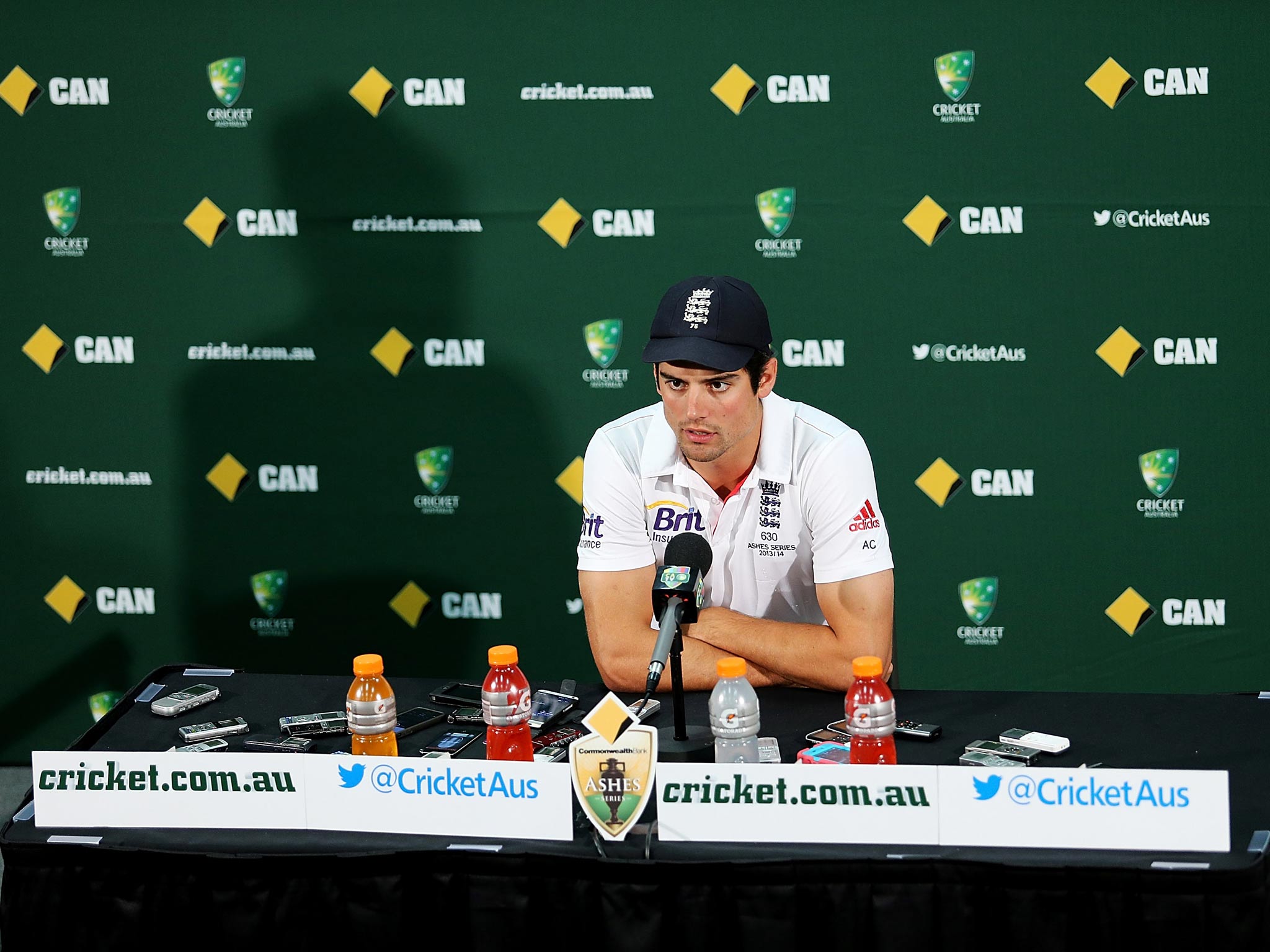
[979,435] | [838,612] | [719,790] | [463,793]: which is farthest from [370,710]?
[979,435]

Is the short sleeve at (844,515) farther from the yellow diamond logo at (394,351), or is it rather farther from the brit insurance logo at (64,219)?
the brit insurance logo at (64,219)

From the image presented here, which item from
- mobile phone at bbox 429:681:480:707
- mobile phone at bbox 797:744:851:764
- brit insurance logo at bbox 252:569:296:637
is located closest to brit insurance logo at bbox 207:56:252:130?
brit insurance logo at bbox 252:569:296:637

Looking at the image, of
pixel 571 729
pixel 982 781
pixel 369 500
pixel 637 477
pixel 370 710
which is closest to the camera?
pixel 982 781

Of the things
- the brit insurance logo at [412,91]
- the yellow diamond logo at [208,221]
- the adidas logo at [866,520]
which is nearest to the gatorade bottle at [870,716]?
the adidas logo at [866,520]

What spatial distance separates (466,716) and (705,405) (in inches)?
30.6

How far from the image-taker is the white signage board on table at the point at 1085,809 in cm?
192

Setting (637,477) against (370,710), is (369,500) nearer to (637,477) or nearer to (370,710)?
(637,477)

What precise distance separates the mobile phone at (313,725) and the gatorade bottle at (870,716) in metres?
0.95

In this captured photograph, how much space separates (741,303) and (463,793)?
115cm

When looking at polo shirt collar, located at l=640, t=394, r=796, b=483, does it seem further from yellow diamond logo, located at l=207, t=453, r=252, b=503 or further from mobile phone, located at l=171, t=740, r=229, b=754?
yellow diamond logo, located at l=207, t=453, r=252, b=503

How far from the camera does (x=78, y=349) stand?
435 centimetres

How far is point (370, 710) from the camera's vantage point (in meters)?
2.29

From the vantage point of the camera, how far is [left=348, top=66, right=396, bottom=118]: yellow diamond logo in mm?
4145

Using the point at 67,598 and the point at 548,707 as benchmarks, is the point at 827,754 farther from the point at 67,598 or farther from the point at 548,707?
the point at 67,598
